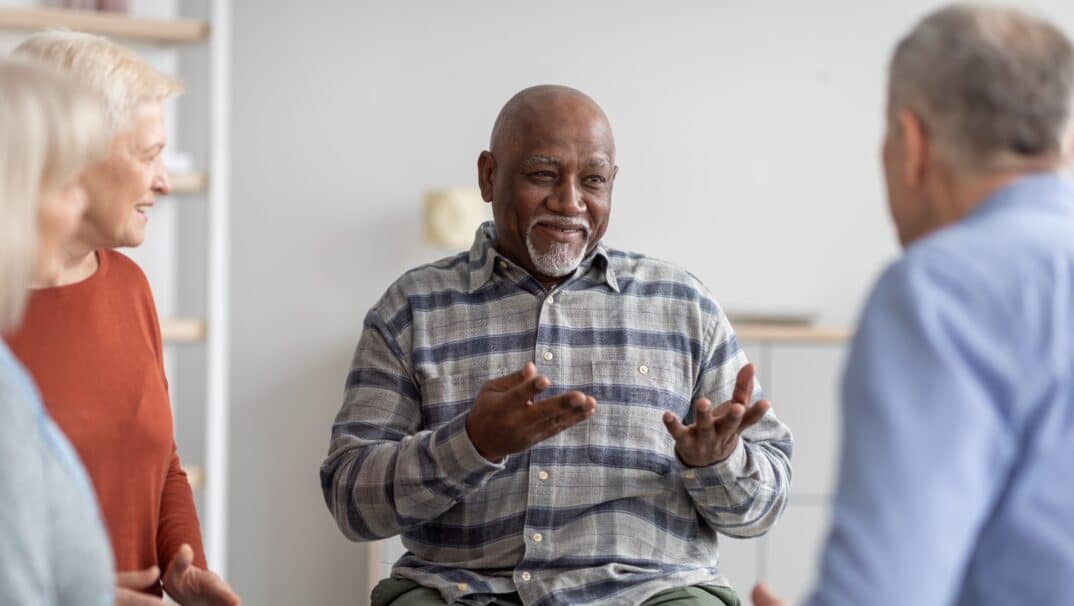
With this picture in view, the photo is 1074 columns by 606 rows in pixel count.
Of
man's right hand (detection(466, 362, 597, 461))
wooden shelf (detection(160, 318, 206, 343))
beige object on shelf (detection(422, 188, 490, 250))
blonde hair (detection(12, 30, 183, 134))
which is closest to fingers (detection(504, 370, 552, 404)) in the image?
man's right hand (detection(466, 362, 597, 461))

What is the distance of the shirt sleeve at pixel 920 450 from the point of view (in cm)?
112

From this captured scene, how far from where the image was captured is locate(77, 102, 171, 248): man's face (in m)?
1.79

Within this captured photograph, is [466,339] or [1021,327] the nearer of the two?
[1021,327]

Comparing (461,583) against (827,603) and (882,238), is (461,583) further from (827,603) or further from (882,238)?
(882,238)

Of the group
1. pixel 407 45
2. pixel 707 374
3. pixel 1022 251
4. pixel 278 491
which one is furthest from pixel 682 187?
pixel 1022 251

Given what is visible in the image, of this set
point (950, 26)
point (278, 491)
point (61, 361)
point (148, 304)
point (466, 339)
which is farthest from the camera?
point (278, 491)

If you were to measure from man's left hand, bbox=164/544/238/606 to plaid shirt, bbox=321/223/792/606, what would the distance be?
0.30 m

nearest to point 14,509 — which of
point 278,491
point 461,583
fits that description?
point 461,583

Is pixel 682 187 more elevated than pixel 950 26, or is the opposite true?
pixel 950 26

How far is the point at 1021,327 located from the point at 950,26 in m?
0.31

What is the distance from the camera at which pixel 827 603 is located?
1.13 m

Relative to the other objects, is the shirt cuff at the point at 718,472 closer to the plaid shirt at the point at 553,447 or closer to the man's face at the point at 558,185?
the plaid shirt at the point at 553,447

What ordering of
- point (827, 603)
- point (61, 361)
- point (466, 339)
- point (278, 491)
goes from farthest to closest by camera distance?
point (278, 491)
point (466, 339)
point (61, 361)
point (827, 603)

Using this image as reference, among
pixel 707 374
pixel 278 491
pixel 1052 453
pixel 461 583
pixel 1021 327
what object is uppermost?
pixel 1021 327
